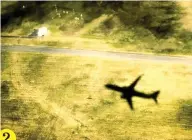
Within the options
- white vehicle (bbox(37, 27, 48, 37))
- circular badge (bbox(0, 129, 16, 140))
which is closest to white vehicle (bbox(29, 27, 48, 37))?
white vehicle (bbox(37, 27, 48, 37))

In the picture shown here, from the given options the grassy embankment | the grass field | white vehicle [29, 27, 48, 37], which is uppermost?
the grassy embankment

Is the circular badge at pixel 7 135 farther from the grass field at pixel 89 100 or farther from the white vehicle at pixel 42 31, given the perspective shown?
the white vehicle at pixel 42 31

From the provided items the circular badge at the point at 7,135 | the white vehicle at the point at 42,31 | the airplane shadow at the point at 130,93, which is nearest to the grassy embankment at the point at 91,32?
the white vehicle at the point at 42,31

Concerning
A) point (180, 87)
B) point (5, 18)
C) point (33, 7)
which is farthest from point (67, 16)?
point (180, 87)

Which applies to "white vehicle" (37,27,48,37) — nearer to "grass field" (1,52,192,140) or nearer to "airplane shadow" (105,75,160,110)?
"grass field" (1,52,192,140)

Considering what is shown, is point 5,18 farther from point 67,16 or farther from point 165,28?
point 165,28
